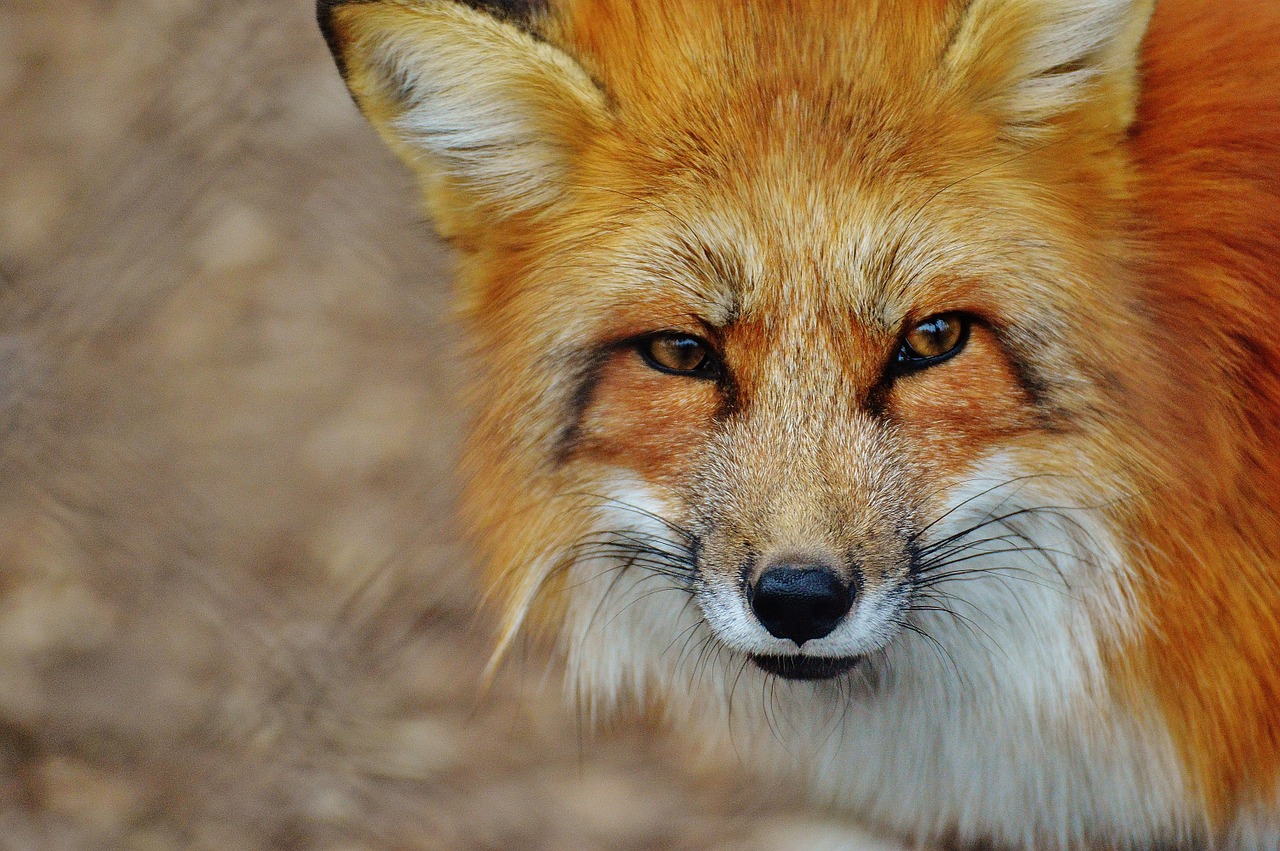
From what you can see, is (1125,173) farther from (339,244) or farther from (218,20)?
(218,20)

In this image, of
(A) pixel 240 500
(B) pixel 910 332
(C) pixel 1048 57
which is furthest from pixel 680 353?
(A) pixel 240 500

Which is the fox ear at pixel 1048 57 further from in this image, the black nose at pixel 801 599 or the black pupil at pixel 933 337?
the black nose at pixel 801 599

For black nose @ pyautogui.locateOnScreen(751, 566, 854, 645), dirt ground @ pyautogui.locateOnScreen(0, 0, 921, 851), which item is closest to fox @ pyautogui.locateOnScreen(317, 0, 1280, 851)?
black nose @ pyautogui.locateOnScreen(751, 566, 854, 645)

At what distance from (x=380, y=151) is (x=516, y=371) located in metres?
2.24

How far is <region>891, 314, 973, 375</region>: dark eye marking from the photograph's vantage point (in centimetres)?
205

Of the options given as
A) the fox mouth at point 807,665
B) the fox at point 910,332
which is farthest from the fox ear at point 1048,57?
the fox mouth at point 807,665

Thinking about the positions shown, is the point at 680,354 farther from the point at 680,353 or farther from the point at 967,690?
the point at 967,690

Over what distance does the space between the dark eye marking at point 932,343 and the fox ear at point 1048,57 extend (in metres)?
0.36

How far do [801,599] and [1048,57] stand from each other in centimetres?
100

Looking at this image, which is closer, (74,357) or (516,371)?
(516,371)

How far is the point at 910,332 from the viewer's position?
2041 mm

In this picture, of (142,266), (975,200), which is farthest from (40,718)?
(975,200)

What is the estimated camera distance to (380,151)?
14.0 feet

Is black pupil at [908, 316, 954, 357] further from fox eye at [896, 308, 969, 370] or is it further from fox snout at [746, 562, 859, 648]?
fox snout at [746, 562, 859, 648]
